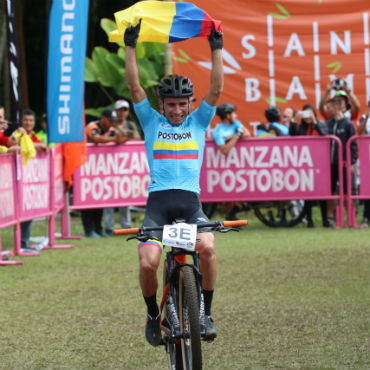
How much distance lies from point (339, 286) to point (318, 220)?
342 inches

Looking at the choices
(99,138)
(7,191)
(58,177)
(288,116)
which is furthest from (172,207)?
(288,116)

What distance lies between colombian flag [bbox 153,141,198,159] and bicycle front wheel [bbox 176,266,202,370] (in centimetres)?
92

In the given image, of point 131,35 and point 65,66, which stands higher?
point 65,66

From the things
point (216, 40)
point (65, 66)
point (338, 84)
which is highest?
point (65, 66)

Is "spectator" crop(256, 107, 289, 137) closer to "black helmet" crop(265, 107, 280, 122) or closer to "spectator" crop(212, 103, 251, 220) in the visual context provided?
A: "black helmet" crop(265, 107, 280, 122)

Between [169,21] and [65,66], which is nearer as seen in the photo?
[169,21]

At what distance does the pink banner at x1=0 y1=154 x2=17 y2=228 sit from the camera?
42.6 ft

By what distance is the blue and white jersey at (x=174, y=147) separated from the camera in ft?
22.4

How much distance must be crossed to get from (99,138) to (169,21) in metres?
9.53

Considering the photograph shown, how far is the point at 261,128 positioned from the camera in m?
18.9

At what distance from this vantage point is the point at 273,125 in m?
18.5

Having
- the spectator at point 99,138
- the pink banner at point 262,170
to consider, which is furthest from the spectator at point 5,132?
the pink banner at point 262,170

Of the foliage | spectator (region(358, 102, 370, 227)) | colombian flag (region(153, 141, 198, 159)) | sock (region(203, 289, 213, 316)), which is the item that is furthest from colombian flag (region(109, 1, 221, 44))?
the foliage

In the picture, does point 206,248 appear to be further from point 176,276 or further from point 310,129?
point 310,129
